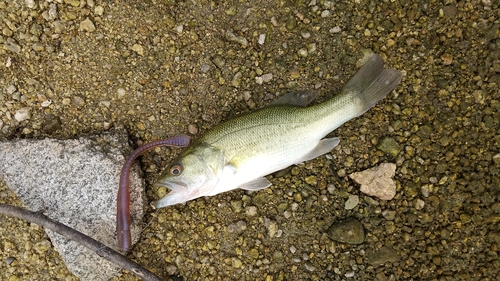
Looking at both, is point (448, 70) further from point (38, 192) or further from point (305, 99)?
point (38, 192)

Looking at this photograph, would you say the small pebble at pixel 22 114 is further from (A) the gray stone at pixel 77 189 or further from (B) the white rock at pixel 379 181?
(B) the white rock at pixel 379 181

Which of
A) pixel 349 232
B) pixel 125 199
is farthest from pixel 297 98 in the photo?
pixel 125 199

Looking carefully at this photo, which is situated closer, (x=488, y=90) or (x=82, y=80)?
(x=488, y=90)

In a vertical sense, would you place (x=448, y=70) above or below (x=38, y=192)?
above

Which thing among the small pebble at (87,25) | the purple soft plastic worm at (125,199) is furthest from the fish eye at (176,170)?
the small pebble at (87,25)

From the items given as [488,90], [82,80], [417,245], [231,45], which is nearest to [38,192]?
[82,80]

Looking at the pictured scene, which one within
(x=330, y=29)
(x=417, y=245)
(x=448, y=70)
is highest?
(x=330, y=29)

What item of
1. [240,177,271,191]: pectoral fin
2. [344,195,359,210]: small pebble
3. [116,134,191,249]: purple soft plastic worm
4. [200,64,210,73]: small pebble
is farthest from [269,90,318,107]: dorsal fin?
[344,195,359,210]: small pebble
